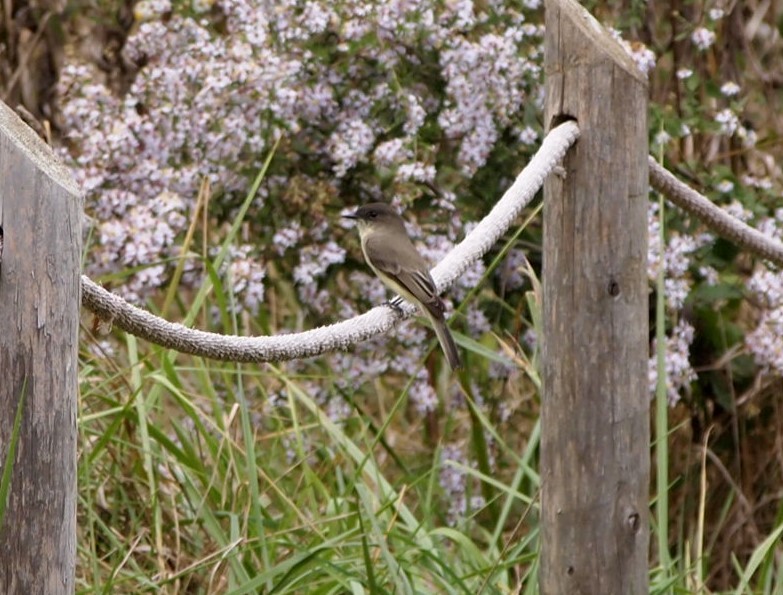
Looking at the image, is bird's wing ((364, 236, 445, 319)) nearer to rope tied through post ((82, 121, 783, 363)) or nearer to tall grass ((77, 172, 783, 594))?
rope tied through post ((82, 121, 783, 363))

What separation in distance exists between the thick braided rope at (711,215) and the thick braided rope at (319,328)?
0.54 meters

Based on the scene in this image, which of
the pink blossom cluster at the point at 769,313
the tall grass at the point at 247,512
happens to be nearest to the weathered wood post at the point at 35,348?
the tall grass at the point at 247,512

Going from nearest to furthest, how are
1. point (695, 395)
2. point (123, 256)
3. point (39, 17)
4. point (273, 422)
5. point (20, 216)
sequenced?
point (20, 216), point (123, 256), point (273, 422), point (695, 395), point (39, 17)

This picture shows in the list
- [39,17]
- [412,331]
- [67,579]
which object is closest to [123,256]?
[412,331]

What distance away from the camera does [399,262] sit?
15.2ft

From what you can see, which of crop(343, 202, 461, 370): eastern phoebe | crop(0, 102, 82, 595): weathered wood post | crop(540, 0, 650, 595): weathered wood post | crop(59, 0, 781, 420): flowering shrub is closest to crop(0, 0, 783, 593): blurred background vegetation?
crop(59, 0, 781, 420): flowering shrub

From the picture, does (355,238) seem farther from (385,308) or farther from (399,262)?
(385,308)

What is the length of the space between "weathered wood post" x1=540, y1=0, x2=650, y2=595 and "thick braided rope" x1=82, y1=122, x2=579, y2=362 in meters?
0.10

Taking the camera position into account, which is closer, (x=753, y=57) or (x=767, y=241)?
(x=767, y=241)

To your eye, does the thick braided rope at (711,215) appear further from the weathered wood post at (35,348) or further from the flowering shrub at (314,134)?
the weathered wood post at (35,348)

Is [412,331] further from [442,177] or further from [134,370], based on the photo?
[134,370]

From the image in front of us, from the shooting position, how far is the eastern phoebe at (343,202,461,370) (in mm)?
4453

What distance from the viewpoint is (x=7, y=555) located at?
223 cm

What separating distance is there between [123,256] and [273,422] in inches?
33.4
